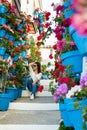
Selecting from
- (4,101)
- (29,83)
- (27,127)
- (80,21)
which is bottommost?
(27,127)

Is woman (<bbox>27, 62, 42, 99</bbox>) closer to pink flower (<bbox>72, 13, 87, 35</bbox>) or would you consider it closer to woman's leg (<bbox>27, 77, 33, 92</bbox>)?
woman's leg (<bbox>27, 77, 33, 92</bbox>)

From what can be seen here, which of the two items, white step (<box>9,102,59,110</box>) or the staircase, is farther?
white step (<box>9,102,59,110</box>)

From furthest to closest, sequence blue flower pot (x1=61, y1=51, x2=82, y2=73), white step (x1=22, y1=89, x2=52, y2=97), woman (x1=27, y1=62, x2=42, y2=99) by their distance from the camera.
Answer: white step (x1=22, y1=89, x2=52, y2=97) < woman (x1=27, y1=62, x2=42, y2=99) < blue flower pot (x1=61, y1=51, x2=82, y2=73)

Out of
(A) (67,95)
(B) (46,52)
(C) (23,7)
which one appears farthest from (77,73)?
(B) (46,52)

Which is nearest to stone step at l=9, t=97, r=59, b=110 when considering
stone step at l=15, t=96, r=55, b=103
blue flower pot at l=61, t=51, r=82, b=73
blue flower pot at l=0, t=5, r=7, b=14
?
stone step at l=15, t=96, r=55, b=103

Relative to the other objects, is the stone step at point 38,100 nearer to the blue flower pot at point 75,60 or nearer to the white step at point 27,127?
the white step at point 27,127

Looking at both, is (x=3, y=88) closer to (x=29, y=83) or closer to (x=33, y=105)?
(x=33, y=105)

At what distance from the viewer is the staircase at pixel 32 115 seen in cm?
394

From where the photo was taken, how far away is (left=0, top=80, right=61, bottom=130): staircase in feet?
12.9

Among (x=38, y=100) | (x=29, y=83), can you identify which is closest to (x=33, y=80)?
(x=29, y=83)

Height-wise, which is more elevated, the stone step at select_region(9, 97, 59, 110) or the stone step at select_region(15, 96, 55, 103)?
the stone step at select_region(15, 96, 55, 103)

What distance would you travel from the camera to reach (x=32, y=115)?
472 centimetres

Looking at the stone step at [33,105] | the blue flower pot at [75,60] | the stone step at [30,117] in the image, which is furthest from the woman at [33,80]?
the blue flower pot at [75,60]

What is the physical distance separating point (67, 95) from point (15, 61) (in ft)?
14.8
